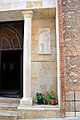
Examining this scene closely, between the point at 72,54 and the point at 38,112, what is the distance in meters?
1.78

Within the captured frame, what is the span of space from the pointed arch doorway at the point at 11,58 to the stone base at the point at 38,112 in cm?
134

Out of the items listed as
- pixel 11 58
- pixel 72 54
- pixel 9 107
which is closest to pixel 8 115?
pixel 9 107

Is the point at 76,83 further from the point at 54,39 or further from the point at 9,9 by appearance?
the point at 9,9

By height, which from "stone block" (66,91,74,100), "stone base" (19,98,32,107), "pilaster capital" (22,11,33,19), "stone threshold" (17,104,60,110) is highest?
"pilaster capital" (22,11,33,19)

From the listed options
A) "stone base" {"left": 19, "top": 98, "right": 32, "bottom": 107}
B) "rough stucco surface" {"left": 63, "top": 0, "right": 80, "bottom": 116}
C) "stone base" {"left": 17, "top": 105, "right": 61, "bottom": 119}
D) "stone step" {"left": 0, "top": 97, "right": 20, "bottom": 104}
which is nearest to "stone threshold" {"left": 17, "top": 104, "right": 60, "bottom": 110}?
"stone base" {"left": 17, "top": 105, "right": 61, "bottom": 119}

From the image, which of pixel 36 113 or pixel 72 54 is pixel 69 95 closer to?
pixel 36 113

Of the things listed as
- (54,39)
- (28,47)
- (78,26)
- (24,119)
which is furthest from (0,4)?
(24,119)

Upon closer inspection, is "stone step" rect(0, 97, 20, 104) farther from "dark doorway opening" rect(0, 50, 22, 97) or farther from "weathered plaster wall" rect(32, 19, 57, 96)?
"dark doorway opening" rect(0, 50, 22, 97)

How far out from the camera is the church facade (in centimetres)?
448

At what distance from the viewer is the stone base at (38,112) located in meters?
4.46

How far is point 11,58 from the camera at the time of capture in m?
6.61

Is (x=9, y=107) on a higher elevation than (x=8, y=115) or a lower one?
higher

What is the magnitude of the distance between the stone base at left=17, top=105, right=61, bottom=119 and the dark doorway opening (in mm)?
1722

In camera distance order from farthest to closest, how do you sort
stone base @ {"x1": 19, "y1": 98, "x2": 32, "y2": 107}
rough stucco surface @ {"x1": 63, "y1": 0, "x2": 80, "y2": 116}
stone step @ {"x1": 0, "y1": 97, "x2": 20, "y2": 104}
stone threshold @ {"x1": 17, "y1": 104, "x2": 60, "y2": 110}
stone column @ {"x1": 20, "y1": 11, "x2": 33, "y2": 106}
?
stone step @ {"x1": 0, "y1": 97, "x2": 20, "y2": 104} → stone column @ {"x1": 20, "y1": 11, "x2": 33, "y2": 106} → stone base @ {"x1": 19, "y1": 98, "x2": 32, "y2": 107} → stone threshold @ {"x1": 17, "y1": 104, "x2": 60, "y2": 110} → rough stucco surface @ {"x1": 63, "y1": 0, "x2": 80, "y2": 116}
